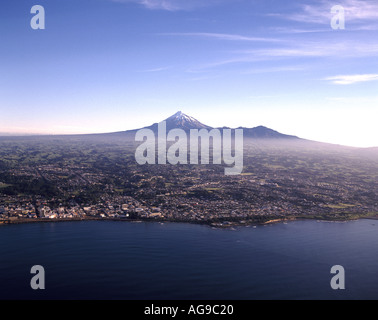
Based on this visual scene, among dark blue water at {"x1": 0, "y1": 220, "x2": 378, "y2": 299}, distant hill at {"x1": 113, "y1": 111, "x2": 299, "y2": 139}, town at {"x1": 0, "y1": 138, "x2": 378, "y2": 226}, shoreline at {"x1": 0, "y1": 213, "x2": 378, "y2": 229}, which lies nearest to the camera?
dark blue water at {"x1": 0, "y1": 220, "x2": 378, "y2": 299}

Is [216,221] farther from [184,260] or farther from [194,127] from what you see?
[194,127]

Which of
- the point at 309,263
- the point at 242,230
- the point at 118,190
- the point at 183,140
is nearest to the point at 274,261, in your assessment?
the point at 309,263

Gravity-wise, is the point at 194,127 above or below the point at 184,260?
above

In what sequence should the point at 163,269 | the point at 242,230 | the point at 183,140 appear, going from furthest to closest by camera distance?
the point at 183,140 → the point at 242,230 → the point at 163,269

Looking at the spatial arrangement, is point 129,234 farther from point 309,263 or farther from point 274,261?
point 309,263

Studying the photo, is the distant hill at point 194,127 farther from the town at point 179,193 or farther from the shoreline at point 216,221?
the shoreline at point 216,221

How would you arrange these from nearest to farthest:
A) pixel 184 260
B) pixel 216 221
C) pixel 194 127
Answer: pixel 184 260 < pixel 216 221 < pixel 194 127

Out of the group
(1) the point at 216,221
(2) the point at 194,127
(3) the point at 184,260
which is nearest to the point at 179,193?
(1) the point at 216,221

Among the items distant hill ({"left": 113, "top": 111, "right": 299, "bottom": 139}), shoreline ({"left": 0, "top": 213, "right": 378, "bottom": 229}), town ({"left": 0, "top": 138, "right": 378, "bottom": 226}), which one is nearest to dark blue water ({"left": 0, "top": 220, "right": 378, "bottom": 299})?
shoreline ({"left": 0, "top": 213, "right": 378, "bottom": 229})

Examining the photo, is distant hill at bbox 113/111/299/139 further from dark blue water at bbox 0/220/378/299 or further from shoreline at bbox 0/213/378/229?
dark blue water at bbox 0/220/378/299
